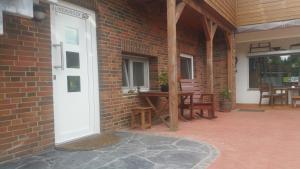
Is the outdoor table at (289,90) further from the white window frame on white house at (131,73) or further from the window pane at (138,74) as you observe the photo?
the window pane at (138,74)

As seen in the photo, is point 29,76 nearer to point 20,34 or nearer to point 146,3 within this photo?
point 20,34

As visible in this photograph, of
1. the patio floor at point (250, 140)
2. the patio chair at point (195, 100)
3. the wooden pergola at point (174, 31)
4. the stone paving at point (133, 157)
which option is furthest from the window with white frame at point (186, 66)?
the stone paving at point (133, 157)

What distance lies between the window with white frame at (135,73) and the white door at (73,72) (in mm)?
1103

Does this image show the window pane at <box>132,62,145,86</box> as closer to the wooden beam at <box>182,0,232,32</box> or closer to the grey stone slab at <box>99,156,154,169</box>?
the wooden beam at <box>182,0,232,32</box>

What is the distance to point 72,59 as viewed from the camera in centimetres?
397

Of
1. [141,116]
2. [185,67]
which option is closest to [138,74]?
[141,116]

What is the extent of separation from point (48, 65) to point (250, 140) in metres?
3.09

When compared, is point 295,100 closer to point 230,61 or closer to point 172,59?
point 230,61

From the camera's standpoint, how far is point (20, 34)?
3141 millimetres

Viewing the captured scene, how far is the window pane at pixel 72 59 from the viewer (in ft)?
12.8

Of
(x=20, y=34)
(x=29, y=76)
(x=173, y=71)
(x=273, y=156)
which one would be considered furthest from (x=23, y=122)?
(x=273, y=156)

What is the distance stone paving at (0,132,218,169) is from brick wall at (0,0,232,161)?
0.31 metres

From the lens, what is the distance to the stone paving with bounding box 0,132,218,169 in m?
2.79

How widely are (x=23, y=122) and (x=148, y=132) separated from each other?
2076 millimetres
